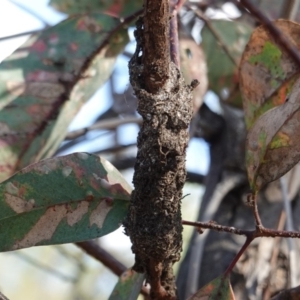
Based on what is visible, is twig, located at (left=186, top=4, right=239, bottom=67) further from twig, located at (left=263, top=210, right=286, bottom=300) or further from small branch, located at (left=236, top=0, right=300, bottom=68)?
small branch, located at (left=236, top=0, right=300, bottom=68)

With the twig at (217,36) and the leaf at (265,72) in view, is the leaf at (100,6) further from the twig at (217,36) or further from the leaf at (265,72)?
the leaf at (265,72)

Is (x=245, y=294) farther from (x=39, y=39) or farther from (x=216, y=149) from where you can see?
(x=39, y=39)

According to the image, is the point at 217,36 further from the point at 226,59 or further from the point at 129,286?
the point at 129,286

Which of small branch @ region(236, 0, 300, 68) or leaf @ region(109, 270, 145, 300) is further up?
small branch @ region(236, 0, 300, 68)

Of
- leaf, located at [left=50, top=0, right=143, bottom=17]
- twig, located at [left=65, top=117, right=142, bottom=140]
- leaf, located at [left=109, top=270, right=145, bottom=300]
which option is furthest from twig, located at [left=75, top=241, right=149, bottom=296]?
leaf, located at [left=50, top=0, right=143, bottom=17]

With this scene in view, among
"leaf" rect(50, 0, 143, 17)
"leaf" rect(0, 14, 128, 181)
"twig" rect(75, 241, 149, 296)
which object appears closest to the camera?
"leaf" rect(0, 14, 128, 181)

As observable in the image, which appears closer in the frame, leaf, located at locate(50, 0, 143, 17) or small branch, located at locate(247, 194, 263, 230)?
small branch, located at locate(247, 194, 263, 230)

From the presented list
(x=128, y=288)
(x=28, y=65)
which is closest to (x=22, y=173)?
(x=128, y=288)

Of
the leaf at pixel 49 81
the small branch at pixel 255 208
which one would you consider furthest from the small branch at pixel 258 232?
the leaf at pixel 49 81
